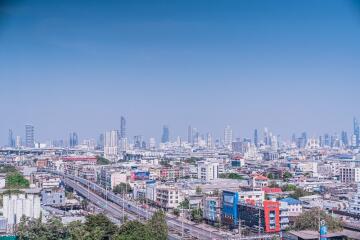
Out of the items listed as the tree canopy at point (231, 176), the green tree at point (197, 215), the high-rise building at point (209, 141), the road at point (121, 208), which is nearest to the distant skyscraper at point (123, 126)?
the high-rise building at point (209, 141)

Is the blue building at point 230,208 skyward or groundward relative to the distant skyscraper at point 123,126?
groundward

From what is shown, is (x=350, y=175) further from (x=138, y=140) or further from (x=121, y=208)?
(x=138, y=140)

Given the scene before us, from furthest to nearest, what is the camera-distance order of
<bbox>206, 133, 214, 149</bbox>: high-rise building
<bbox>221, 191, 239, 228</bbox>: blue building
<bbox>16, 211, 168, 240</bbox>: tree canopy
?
<bbox>206, 133, 214, 149</bbox>: high-rise building < <bbox>221, 191, 239, 228</bbox>: blue building < <bbox>16, 211, 168, 240</bbox>: tree canopy

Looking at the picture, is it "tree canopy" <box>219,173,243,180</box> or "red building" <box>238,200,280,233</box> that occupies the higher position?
"red building" <box>238,200,280,233</box>

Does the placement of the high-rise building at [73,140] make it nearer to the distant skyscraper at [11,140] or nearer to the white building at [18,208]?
the distant skyscraper at [11,140]

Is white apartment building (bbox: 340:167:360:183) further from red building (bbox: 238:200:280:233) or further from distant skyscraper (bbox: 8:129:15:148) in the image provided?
distant skyscraper (bbox: 8:129:15:148)

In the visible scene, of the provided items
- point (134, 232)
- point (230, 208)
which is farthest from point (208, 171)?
point (134, 232)

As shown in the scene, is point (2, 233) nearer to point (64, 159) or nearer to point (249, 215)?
point (249, 215)

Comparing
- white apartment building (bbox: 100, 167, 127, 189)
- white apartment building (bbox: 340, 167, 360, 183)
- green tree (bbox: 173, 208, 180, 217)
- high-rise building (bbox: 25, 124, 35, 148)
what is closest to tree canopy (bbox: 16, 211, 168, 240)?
green tree (bbox: 173, 208, 180, 217)

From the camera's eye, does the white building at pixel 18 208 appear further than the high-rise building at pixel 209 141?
No
